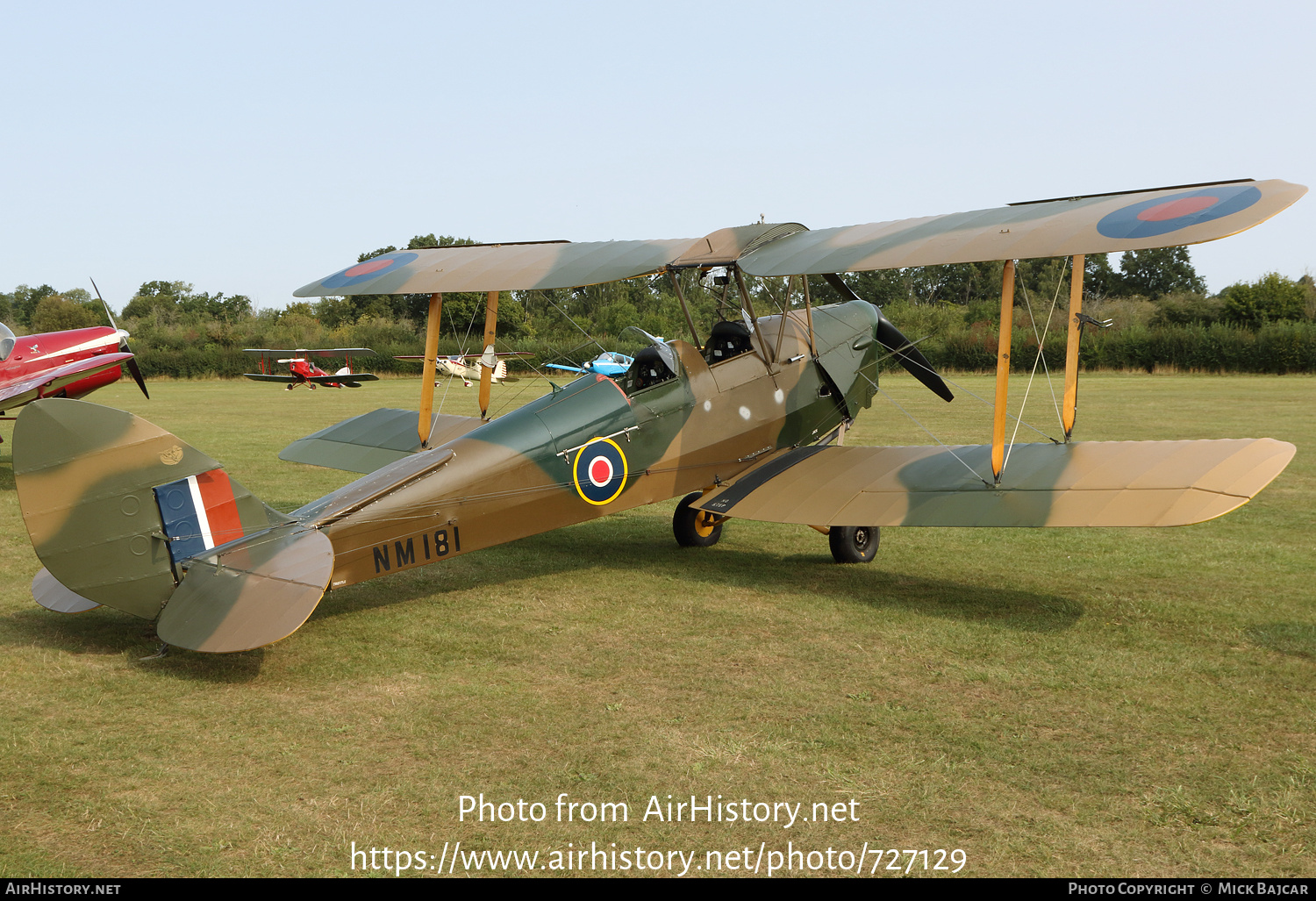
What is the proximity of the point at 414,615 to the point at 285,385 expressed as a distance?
34.4m

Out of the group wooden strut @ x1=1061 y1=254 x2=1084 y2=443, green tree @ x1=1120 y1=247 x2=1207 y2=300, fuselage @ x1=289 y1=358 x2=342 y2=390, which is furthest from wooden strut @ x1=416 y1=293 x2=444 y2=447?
green tree @ x1=1120 y1=247 x2=1207 y2=300

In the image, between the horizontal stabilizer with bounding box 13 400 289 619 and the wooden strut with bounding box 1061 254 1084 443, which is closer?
the horizontal stabilizer with bounding box 13 400 289 619

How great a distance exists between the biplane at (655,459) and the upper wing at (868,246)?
26 mm

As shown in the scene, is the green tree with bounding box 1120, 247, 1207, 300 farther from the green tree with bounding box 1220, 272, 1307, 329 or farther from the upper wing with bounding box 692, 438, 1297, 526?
the upper wing with bounding box 692, 438, 1297, 526

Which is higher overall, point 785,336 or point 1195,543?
point 785,336

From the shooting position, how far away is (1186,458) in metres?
6.04

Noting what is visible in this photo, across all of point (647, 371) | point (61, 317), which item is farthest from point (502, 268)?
point (61, 317)

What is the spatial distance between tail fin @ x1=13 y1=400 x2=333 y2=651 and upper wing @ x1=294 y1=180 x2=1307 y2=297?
2.86 metres

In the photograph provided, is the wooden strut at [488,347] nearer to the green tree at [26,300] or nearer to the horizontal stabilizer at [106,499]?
the horizontal stabilizer at [106,499]

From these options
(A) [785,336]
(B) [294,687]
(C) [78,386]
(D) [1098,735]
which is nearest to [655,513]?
(A) [785,336]

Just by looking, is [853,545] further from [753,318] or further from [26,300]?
[26,300]

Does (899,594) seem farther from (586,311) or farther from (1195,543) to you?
(586,311)

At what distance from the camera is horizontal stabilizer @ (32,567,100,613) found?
5164 mm

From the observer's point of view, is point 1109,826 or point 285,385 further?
point 285,385
